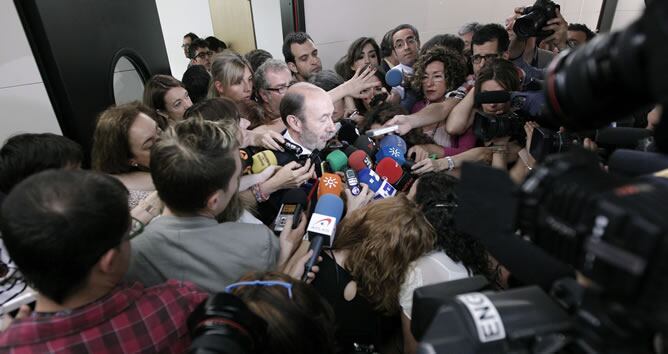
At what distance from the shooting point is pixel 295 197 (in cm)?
162

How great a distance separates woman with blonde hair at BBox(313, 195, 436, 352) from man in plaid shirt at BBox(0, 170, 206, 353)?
66 centimetres

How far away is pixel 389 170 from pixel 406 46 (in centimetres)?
192

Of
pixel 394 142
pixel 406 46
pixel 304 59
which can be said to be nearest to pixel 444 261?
pixel 394 142

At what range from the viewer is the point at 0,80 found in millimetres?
1842

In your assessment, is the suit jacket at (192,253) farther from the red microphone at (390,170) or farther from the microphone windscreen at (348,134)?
the microphone windscreen at (348,134)

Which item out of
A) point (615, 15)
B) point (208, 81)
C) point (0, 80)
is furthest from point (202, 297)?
point (615, 15)

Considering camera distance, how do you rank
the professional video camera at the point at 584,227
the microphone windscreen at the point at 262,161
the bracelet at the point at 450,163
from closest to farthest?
the professional video camera at the point at 584,227
the microphone windscreen at the point at 262,161
the bracelet at the point at 450,163

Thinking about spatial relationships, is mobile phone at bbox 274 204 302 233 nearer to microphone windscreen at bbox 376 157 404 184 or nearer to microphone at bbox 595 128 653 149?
microphone windscreen at bbox 376 157 404 184

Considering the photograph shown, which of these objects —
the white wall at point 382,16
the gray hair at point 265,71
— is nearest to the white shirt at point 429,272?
the gray hair at point 265,71

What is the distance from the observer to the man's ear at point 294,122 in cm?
194

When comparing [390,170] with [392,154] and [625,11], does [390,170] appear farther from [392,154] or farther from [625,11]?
[625,11]

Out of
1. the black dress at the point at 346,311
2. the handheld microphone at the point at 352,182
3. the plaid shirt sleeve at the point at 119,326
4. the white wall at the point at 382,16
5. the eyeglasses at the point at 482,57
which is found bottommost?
the black dress at the point at 346,311

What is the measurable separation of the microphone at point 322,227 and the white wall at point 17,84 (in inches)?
65.5

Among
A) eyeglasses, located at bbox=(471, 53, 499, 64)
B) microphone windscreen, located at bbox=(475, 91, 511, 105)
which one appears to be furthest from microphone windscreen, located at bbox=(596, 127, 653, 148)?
eyeglasses, located at bbox=(471, 53, 499, 64)
